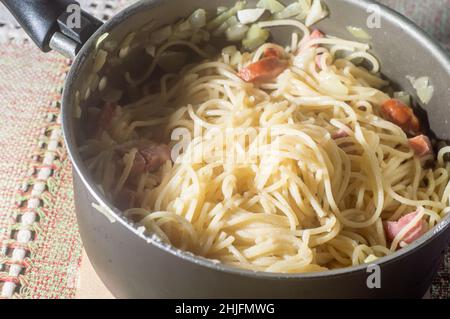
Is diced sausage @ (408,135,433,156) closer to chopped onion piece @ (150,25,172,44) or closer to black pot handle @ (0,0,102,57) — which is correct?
chopped onion piece @ (150,25,172,44)

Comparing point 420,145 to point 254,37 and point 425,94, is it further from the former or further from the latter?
point 254,37

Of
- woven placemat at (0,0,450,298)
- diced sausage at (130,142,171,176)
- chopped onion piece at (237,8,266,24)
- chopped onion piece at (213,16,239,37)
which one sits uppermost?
chopped onion piece at (237,8,266,24)

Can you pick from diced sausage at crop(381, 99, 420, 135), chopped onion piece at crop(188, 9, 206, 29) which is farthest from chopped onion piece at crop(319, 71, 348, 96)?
chopped onion piece at crop(188, 9, 206, 29)

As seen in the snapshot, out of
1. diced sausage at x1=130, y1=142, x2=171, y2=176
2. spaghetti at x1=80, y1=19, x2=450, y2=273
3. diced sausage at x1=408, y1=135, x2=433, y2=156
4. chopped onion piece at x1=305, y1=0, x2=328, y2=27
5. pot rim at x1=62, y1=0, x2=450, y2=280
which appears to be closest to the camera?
pot rim at x1=62, y1=0, x2=450, y2=280

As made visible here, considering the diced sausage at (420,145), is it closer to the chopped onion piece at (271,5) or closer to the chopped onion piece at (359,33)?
the chopped onion piece at (359,33)

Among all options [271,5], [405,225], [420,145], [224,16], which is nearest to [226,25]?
[224,16]

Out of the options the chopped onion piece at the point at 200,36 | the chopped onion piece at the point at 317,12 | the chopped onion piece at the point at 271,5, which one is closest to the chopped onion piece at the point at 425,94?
the chopped onion piece at the point at 317,12
